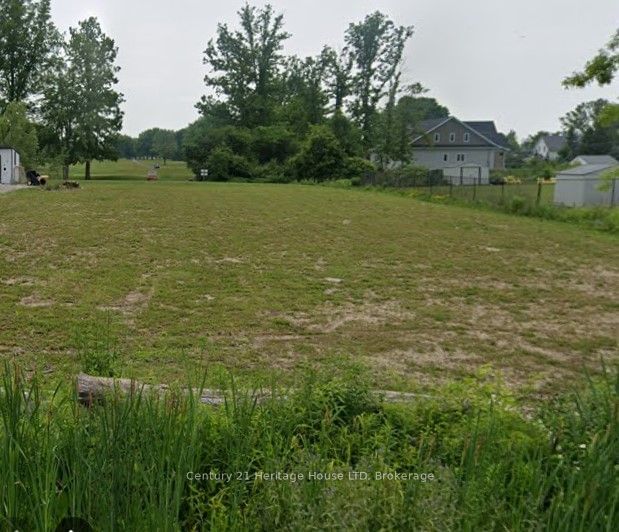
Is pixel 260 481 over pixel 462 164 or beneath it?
beneath

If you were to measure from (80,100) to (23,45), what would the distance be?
633 centimetres

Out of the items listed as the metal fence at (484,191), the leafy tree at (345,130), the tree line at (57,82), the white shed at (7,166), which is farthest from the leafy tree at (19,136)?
the leafy tree at (345,130)

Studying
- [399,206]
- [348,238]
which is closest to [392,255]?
[348,238]

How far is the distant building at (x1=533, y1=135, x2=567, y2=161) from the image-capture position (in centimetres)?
6931

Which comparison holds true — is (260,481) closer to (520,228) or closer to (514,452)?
(514,452)

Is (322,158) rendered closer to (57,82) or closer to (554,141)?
(57,82)

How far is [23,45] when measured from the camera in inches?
1558

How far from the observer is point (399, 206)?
18.0 m

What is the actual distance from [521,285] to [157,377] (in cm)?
554

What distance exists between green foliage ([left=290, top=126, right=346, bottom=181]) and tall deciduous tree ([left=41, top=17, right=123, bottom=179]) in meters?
18.1

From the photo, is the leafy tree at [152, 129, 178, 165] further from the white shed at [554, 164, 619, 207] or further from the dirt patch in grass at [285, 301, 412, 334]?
the dirt patch in grass at [285, 301, 412, 334]

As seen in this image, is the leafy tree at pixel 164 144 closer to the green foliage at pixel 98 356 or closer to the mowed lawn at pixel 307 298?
the mowed lawn at pixel 307 298

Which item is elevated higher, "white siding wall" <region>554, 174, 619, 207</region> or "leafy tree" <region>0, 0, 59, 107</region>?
"leafy tree" <region>0, 0, 59, 107</region>

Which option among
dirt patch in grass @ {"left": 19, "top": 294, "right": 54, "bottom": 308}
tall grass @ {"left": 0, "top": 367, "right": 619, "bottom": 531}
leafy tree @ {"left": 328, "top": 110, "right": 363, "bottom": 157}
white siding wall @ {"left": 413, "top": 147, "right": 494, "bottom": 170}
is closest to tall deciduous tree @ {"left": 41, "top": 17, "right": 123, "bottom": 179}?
leafy tree @ {"left": 328, "top": 110, "right": 363, "bottom": 157}
